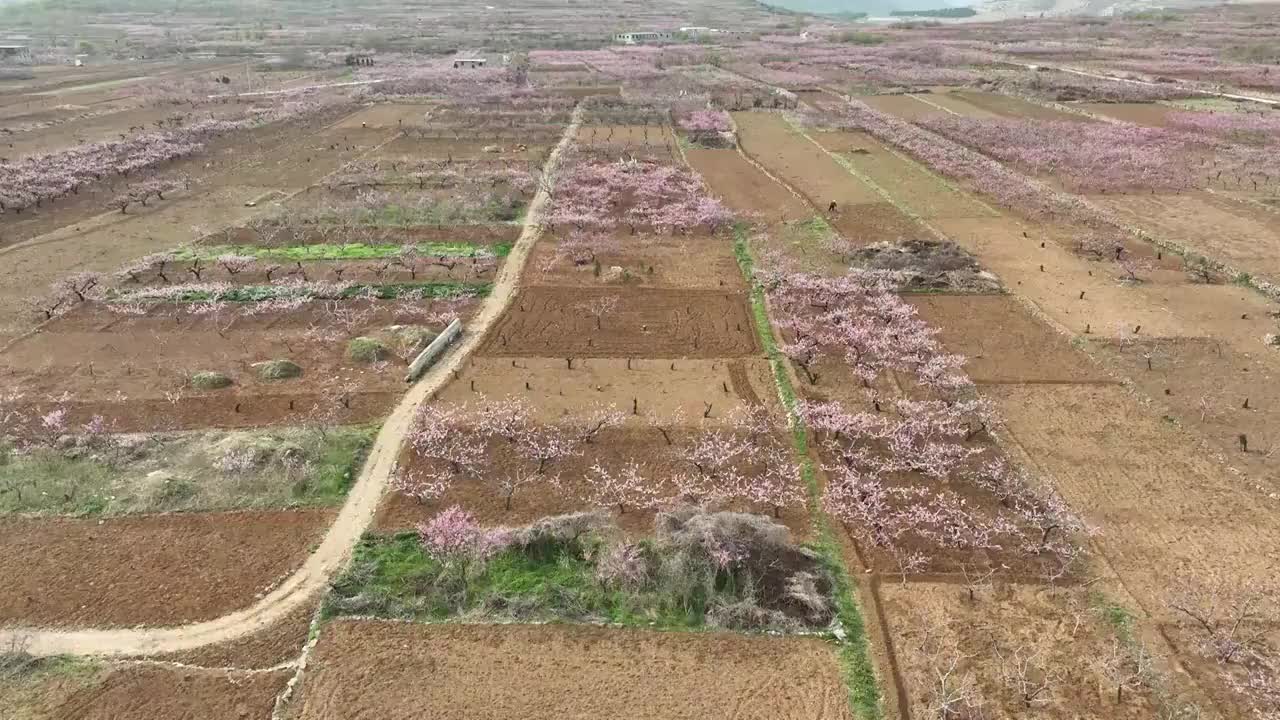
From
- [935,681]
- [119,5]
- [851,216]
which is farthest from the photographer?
[119,5]

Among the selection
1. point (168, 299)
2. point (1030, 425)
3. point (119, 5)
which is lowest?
point (1030, 425)

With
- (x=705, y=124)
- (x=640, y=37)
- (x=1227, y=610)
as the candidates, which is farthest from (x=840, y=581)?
(x=640, y=37)

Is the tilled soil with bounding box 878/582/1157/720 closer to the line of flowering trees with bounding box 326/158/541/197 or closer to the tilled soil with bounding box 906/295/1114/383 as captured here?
the tilled soil with bounding box 906/295/1114/383

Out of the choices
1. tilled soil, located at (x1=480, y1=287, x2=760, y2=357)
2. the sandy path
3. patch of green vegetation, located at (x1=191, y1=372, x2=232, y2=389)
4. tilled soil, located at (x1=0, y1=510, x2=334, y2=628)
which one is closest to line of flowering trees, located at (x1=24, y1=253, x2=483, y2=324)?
tilled soil, located at (x1=480, y1=287, x2=760, y2=357)

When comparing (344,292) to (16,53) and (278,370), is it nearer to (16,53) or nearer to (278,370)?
(278,370)

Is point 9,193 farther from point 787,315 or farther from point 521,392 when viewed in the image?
point 787,315

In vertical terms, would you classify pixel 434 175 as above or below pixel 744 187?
above

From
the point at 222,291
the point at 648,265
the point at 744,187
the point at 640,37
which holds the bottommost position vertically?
the point at 222,291

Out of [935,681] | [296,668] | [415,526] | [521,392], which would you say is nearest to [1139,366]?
[935,681]
